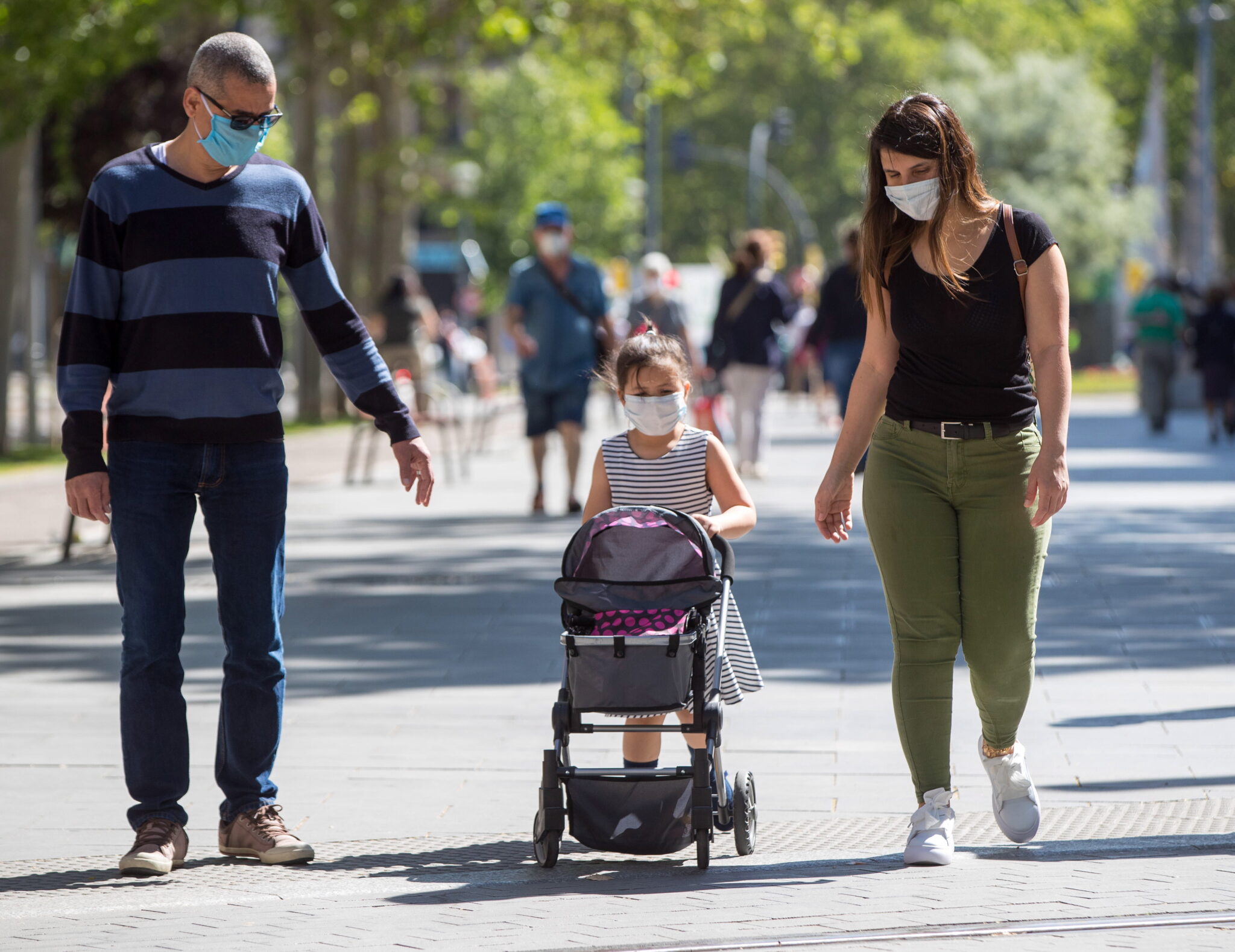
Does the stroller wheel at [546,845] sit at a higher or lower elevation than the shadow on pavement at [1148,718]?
higher

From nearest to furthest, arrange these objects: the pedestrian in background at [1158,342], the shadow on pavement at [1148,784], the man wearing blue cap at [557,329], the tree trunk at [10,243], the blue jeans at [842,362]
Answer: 1. the shadow on pavement at [1148,784]
2. the man wearing blue cap at [557,329]
3. the blue jeans at [842,362]
4. the tree trunk at [10,243]
5. the pedestrian in background at [1158,342]

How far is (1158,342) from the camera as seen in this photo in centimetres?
2328

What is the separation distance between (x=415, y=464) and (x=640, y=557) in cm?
62

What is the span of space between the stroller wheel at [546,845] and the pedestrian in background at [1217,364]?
718 inches

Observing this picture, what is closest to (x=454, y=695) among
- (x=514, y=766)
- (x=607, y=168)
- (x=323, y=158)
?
(x=514, y=766)

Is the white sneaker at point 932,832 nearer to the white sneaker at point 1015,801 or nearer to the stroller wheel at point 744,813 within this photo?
the white sneaker at point 1015,801

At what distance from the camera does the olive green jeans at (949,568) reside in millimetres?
4848

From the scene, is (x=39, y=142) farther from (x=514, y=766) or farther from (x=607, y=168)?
(x=607, y=168)

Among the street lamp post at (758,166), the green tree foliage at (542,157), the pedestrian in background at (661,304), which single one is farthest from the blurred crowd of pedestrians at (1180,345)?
the street lamp post at (758,166)

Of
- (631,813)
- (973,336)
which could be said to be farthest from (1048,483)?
(631,813)

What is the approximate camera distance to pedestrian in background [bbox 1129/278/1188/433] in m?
23.2

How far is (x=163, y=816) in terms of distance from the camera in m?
4.93

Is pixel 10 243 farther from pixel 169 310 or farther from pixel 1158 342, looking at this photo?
pixel 169 310

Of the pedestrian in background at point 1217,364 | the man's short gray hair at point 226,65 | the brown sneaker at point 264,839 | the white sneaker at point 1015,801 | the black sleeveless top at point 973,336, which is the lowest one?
the pedestrian in background at point 1217,364
